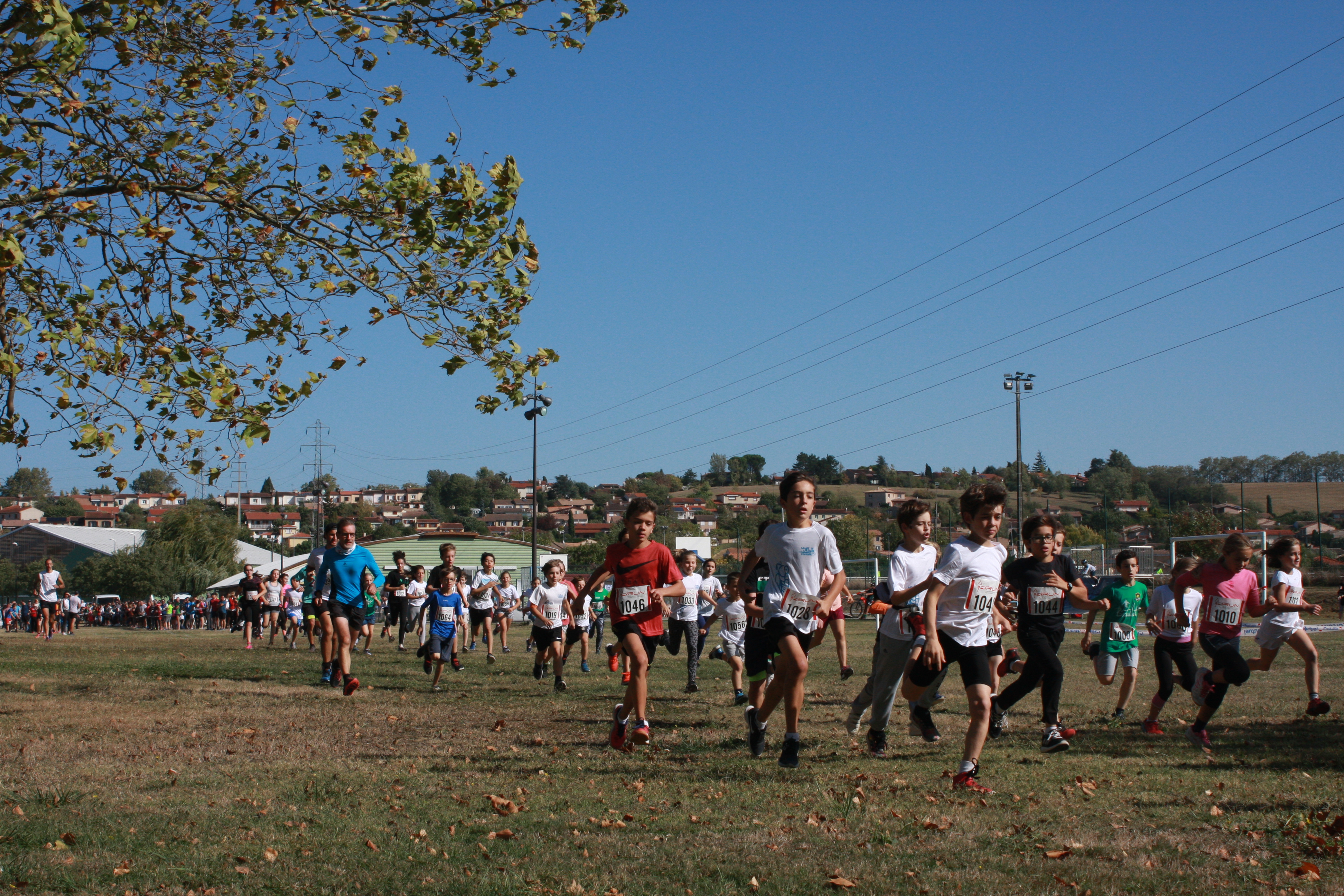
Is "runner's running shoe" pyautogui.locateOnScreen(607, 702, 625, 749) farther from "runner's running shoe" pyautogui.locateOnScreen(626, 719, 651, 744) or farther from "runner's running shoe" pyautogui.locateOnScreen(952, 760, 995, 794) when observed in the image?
"runner's running shoe" pyautogui.locateOnScreen(952, 760, 995, 794)

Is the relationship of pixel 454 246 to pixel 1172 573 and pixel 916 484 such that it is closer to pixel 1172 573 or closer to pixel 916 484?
pixel 1172 573

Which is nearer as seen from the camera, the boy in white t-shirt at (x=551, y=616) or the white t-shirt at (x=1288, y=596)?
the white t-shirt at (x=1288, y=596)

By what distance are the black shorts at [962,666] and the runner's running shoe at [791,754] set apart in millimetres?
919

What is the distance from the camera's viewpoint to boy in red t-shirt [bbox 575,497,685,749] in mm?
8656

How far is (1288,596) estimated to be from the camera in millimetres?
10664

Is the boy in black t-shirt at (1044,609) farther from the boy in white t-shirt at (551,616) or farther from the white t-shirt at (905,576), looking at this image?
the boy in white t-shirt at (551,616)

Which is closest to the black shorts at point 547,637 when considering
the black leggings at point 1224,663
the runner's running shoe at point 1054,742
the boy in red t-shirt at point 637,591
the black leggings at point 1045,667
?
the boy in red t-shirt at point 637,591

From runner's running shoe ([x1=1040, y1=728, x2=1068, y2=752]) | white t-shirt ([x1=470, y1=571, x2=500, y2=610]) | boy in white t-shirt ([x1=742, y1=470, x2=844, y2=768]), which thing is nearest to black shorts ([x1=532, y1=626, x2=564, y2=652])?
white t-shirt ([x1=470, y1=571, x2=500, y2=610])

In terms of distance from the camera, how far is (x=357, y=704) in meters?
12.2

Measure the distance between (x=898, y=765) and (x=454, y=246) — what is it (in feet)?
18.9

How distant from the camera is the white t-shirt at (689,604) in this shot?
1543 cm

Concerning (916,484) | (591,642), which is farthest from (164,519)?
(916,484)

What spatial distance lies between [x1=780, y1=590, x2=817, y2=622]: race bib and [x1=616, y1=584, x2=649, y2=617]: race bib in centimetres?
145

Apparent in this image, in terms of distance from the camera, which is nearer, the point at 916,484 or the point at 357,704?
the point at 357,704
